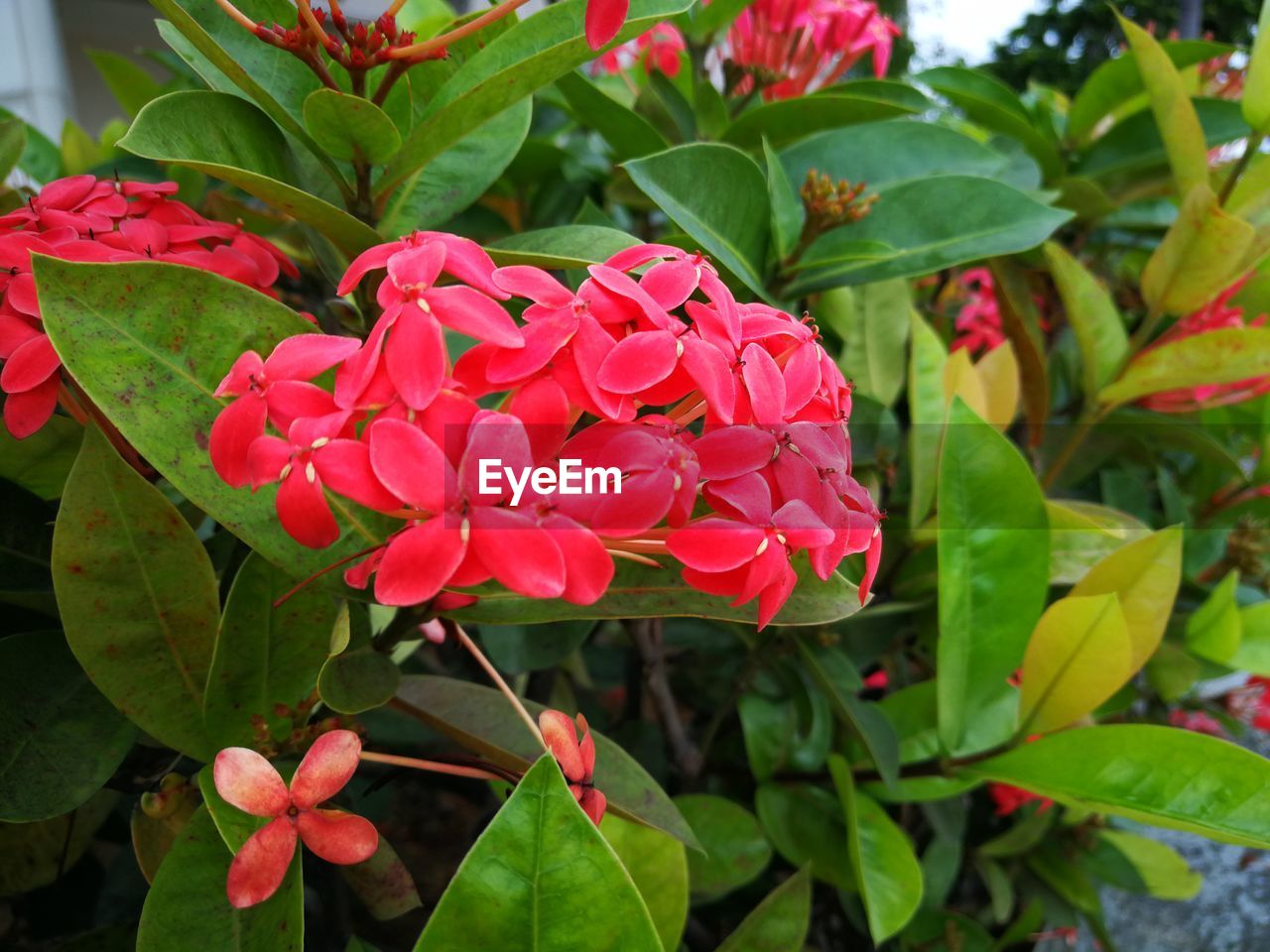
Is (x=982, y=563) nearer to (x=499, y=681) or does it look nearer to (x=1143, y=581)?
(x=1143, y=581)

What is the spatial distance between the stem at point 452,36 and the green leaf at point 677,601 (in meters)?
0.24

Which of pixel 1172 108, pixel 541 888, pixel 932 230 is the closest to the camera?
pixel 541 888

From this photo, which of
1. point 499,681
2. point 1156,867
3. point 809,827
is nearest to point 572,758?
point 499,681

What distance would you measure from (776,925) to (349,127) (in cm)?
48

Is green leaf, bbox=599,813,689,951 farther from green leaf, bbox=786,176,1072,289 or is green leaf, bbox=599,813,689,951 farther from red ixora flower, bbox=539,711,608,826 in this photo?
green leaf, bbox=786,176,1072,289

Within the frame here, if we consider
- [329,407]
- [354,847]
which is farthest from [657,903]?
[329,407]

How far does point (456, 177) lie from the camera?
1.78 feet

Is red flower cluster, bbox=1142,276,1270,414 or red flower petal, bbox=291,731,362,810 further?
red flower cluster, bbox=1142,276,1270,414

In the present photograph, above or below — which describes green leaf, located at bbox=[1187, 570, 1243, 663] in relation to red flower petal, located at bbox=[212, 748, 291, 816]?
below

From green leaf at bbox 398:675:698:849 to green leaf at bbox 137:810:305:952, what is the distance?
0.36 feet

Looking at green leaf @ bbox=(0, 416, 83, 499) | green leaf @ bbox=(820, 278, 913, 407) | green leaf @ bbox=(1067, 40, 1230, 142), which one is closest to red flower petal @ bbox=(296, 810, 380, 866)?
green leaf @ bbox=(0, 416, 83, 499)

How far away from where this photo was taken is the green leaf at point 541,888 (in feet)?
1.05

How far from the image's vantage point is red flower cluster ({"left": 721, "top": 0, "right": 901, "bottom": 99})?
2.72 ft

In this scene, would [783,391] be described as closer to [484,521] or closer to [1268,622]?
[484,521]
